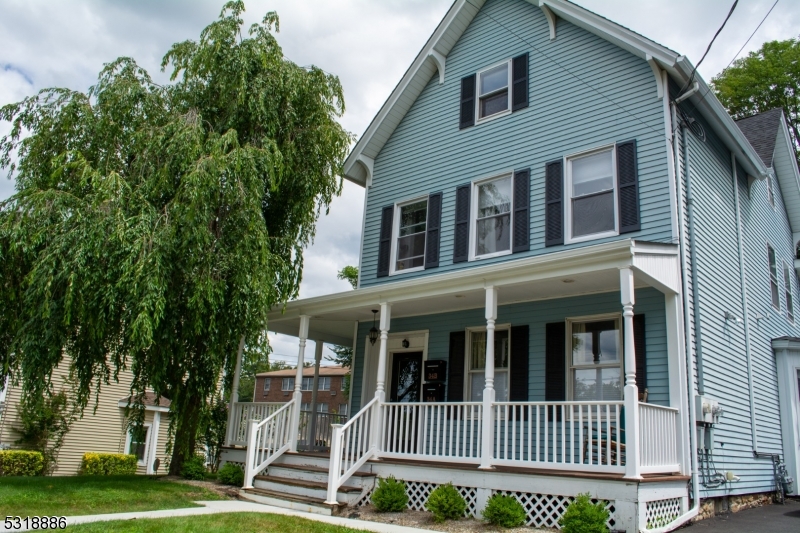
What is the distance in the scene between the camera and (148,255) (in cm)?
912

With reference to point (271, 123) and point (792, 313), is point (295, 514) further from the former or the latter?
point (792, 313)

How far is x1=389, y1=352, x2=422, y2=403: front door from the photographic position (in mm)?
12008

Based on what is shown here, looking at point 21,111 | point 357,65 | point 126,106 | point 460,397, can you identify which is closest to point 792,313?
point 460,397

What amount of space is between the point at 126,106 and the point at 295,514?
7438 mm

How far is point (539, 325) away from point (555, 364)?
0.72 m

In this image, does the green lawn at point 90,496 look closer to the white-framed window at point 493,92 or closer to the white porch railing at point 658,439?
the white porch railing at point 658,439

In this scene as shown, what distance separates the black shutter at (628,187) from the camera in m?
9.73

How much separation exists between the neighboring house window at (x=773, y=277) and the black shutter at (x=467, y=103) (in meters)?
7.04

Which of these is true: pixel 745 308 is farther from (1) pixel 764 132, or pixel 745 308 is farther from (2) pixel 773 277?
(1) pixel 764 132

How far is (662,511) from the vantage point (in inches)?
303

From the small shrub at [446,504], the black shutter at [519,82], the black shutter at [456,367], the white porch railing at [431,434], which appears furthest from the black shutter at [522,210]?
the small shrub at [446,504]

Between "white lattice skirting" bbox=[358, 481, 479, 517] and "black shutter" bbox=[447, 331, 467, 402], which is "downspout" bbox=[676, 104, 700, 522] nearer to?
"white lattice skirting" bbox=[358, 481, 479, 517]

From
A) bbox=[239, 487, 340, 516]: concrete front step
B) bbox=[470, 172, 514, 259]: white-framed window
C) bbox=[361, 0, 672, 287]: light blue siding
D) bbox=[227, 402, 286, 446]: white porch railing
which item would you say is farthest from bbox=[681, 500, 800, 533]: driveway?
bbox=[227, 402, 286, 446]: white porch railing

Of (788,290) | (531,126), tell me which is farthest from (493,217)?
(788,290)
